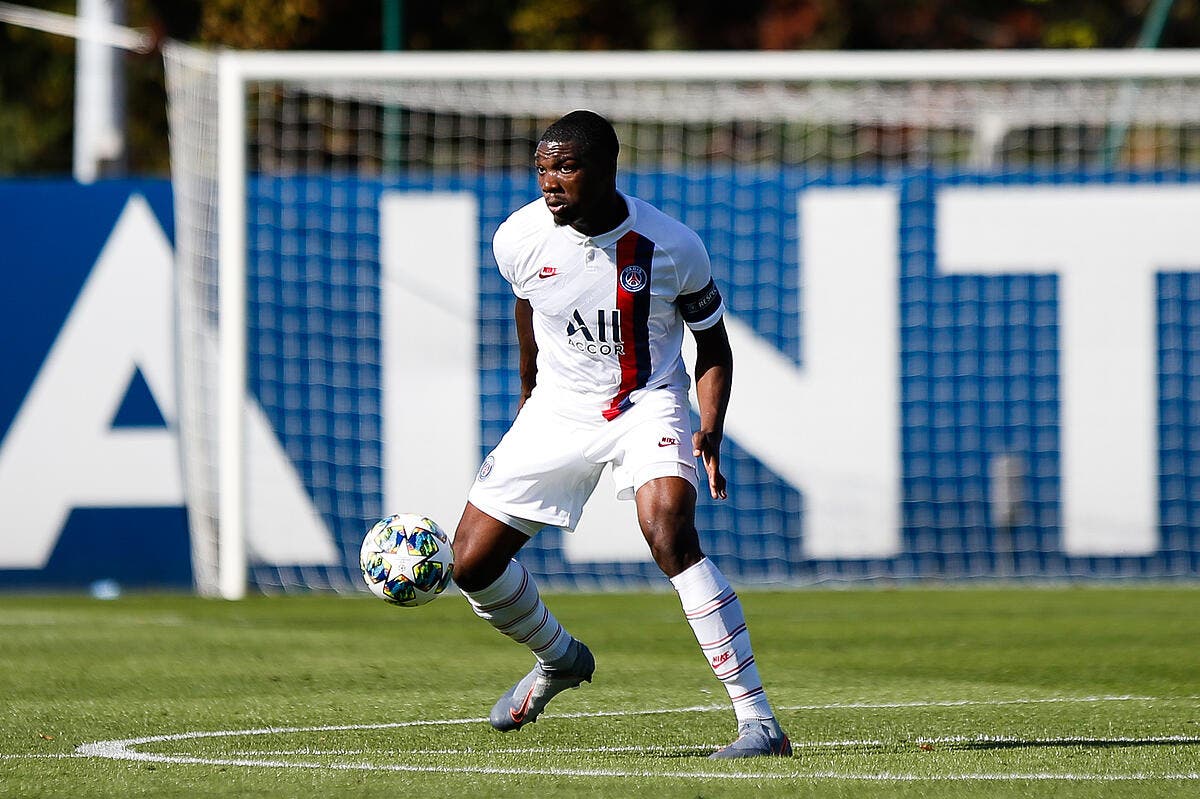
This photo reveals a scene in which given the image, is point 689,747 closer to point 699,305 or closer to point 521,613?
point 521,613

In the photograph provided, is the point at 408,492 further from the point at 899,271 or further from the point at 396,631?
the point at 899,271

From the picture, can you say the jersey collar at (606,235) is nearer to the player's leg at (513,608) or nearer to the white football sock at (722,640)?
the player's leg at (513,608)

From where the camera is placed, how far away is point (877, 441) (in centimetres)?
1341

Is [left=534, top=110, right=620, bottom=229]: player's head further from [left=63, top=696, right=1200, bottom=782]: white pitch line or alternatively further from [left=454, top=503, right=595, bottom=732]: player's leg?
[left=63, top=696, right=1200, bottom=782]: white pitch line

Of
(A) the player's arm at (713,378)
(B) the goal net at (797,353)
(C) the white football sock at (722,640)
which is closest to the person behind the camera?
(C) the white football sock at (722,640)

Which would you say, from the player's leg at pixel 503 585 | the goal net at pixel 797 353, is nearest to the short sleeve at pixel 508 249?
the player's leg at pixel 503 585

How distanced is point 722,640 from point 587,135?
1.69 m

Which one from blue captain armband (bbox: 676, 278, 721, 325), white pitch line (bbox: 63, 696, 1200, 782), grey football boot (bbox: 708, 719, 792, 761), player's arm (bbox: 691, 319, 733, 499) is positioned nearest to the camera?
white pitch line (bbox: 63, 696, 1200, 782)

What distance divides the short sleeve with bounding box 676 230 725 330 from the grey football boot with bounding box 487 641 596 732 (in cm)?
123

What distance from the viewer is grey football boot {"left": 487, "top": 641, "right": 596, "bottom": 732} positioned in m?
6.75

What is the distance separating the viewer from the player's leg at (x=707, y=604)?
613 cm

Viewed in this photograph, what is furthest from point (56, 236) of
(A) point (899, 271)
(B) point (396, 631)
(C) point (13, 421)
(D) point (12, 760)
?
(D) point (12, 760)

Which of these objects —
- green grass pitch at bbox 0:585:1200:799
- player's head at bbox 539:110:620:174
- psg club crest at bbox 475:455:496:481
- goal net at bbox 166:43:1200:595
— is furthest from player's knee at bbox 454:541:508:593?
goal net at bbox 166:43:1200:595

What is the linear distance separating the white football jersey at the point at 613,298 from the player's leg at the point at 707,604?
463 mm
